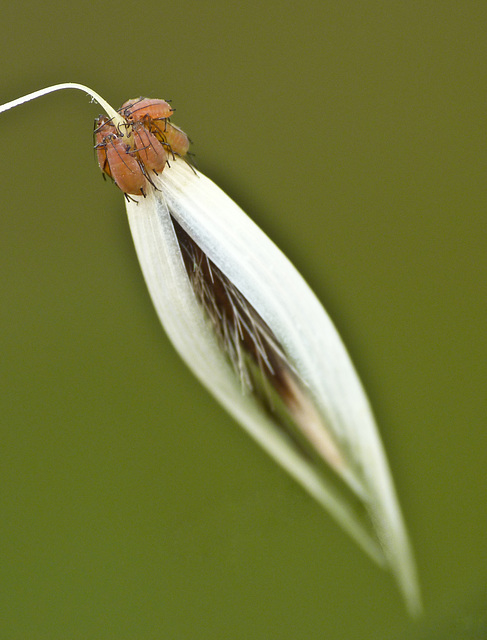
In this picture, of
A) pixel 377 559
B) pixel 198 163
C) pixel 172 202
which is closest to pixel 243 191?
pixel 198 163

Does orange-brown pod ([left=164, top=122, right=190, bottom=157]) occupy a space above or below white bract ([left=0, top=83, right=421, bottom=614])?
above

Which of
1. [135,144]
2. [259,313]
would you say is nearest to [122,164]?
[135,144]

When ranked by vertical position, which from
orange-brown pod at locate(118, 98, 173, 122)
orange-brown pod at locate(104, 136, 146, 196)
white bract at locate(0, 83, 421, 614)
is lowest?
white bract at locate(0, 83, 421, 614)

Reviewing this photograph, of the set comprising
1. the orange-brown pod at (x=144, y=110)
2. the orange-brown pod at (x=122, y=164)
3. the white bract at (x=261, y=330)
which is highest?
the orange-brown pod at (x=144, y=110)

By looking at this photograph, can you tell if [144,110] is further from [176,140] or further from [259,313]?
[259,313]

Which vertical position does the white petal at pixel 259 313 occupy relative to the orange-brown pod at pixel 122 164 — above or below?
below
